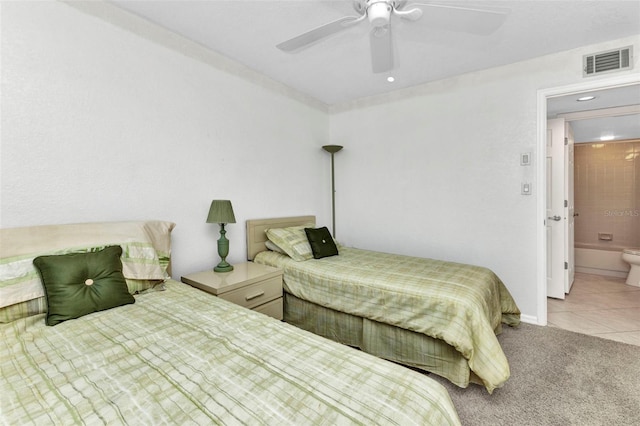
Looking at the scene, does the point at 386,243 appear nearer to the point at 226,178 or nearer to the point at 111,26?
the point at 226,178

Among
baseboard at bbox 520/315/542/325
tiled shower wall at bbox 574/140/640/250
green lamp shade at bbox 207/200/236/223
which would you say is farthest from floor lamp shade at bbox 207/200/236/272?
tiled shower wall at bbox 574/140/640/250

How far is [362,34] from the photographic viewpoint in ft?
7.14

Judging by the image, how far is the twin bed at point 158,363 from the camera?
28.9 inches

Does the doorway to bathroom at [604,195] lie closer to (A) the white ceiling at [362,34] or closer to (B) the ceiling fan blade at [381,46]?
(A) the white ceiling at [362,34]

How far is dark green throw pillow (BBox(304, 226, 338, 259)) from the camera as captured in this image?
2707 mm

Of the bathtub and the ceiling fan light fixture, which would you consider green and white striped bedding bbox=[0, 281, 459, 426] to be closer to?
the ceiling fan light fixture

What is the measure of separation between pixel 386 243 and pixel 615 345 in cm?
204

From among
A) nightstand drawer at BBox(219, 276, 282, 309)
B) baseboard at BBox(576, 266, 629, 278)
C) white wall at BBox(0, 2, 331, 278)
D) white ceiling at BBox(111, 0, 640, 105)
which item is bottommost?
baseboard at BBox(576, 266, 629, 278)

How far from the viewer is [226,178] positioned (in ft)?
8.63

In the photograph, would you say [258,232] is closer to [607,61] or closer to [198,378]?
[198,378]

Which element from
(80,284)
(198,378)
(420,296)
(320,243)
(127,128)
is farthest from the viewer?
(320,243)

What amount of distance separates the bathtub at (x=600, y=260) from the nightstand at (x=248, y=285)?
477cm

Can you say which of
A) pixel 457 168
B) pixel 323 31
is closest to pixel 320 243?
pixel 457 168

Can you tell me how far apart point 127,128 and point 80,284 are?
1.11 m
